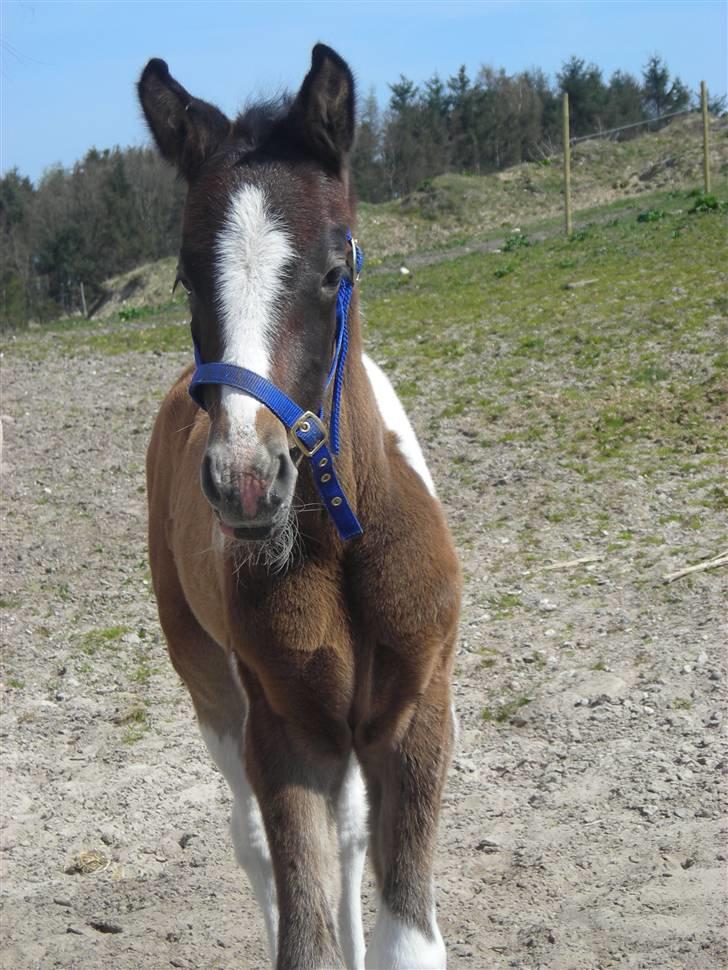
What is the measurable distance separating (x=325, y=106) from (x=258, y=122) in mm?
187

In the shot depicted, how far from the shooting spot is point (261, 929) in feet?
13.9

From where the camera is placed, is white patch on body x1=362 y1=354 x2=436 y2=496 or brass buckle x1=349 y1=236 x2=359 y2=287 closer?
brass buckle x1=349 y1=236 x2=359 y2=287

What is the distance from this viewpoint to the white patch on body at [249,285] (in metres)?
2.50

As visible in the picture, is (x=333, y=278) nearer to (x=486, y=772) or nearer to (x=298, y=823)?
(x=298, y=823)

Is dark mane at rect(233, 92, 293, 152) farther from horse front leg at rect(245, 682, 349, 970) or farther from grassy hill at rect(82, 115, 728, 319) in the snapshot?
grassy hill at rect(82, 115, 728, 319)

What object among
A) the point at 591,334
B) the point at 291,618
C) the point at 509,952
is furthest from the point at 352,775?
the point at 591,334

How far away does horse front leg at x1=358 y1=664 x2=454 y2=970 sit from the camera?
9.82 ft

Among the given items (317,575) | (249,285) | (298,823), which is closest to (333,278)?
(249,285)

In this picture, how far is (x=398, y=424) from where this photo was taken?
11.5 feet

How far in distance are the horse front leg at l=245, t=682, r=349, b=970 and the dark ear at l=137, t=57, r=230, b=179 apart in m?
1.49

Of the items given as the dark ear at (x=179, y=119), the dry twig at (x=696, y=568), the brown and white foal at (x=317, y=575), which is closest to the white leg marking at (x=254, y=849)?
the brown and white foal at (x=317, y=575)

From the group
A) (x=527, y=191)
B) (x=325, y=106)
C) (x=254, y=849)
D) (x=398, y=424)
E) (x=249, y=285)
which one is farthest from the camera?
(x=527, y=191)

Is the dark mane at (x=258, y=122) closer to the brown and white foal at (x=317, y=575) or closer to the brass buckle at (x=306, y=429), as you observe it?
the brown and white foal at (x=317, y=575)

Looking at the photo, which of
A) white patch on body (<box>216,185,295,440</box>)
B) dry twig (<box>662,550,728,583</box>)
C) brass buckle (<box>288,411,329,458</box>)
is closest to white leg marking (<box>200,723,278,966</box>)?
brass buckle (<box>288,411,329,458</box>)
